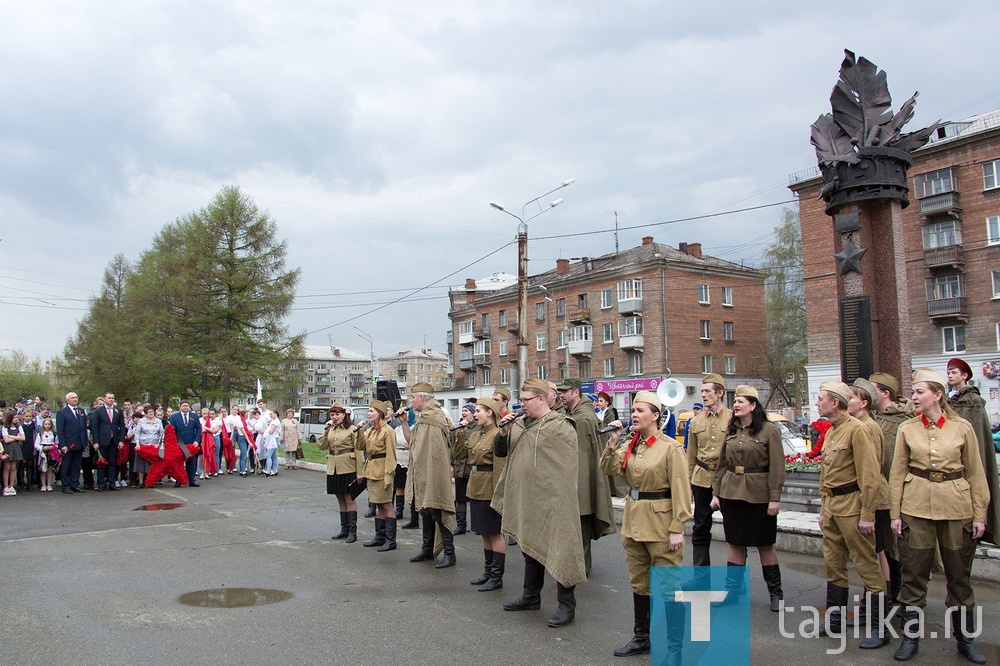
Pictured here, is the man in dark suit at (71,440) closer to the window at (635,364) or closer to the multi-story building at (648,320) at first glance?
the multi-story building at (648,320)

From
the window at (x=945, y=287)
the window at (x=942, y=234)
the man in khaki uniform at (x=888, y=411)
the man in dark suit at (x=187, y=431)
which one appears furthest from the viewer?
the window at (x=945, y=287)

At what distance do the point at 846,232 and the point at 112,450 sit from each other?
14605 millimetres

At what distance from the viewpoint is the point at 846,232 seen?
11.0m

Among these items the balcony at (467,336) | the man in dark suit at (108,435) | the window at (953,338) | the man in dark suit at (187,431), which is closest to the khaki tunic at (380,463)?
the man in dark suit at (108,435)

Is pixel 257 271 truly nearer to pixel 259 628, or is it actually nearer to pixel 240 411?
pixel 240 411

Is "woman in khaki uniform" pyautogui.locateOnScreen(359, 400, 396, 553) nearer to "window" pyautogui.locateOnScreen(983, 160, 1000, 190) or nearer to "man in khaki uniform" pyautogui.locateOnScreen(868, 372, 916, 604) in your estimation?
"man in khaki uniform" pyautogui.locateOnScreen(868, 372, 916, 604)

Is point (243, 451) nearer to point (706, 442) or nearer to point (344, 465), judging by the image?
point (344, 465)

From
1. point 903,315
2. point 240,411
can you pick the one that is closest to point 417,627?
point 903,315

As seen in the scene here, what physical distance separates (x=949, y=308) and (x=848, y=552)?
36928 mm

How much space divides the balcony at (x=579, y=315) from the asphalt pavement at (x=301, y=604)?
46.6m

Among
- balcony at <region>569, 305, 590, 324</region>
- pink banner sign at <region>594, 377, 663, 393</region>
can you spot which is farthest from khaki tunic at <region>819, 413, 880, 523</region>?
balcony at <region>569, 305, 590, 324</region>

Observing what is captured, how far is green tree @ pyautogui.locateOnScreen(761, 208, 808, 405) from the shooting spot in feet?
155

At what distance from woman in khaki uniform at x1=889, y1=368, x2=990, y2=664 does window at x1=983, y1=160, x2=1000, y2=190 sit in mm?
37133

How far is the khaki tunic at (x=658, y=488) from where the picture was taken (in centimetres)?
536
